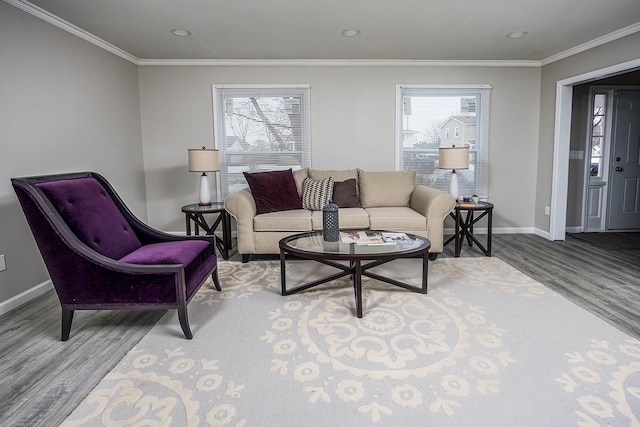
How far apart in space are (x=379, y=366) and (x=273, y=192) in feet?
8.48

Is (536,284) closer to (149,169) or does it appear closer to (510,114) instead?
(510,114)

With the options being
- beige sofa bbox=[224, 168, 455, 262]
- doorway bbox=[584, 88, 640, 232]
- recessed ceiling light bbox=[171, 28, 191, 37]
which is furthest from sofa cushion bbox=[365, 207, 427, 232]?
doorway bbox=[584, 88, 640, 232]

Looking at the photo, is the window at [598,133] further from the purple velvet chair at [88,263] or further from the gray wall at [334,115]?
the purple velvet chair at [88,263]

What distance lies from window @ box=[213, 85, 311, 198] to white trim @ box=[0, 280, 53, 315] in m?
2.30

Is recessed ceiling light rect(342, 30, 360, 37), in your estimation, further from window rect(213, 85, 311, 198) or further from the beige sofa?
the beige sofa

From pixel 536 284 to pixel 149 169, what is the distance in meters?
4.52

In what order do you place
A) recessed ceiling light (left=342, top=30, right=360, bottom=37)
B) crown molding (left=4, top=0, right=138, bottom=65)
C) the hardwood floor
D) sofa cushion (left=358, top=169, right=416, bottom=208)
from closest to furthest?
1. the hardwood floor
2. crown molding (left=4, top=0, right=138, bottom=65)
3. recessed ceiling light (left=342, top=30, right=360, bottom=37)
4. sofa cushion (left=358, top=169, right=416, bottom=208)

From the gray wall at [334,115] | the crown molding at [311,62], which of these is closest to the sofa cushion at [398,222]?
the gray wall at [334,115]

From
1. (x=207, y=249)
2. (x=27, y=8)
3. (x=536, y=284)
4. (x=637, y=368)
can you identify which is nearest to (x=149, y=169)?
(x=27, y=8)

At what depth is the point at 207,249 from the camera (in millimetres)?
2965

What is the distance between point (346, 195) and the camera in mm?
4441

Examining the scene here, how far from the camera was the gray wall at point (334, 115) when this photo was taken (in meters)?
4.96

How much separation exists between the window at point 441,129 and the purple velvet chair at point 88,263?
343 cm

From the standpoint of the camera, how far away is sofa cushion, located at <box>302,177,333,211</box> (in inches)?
171
